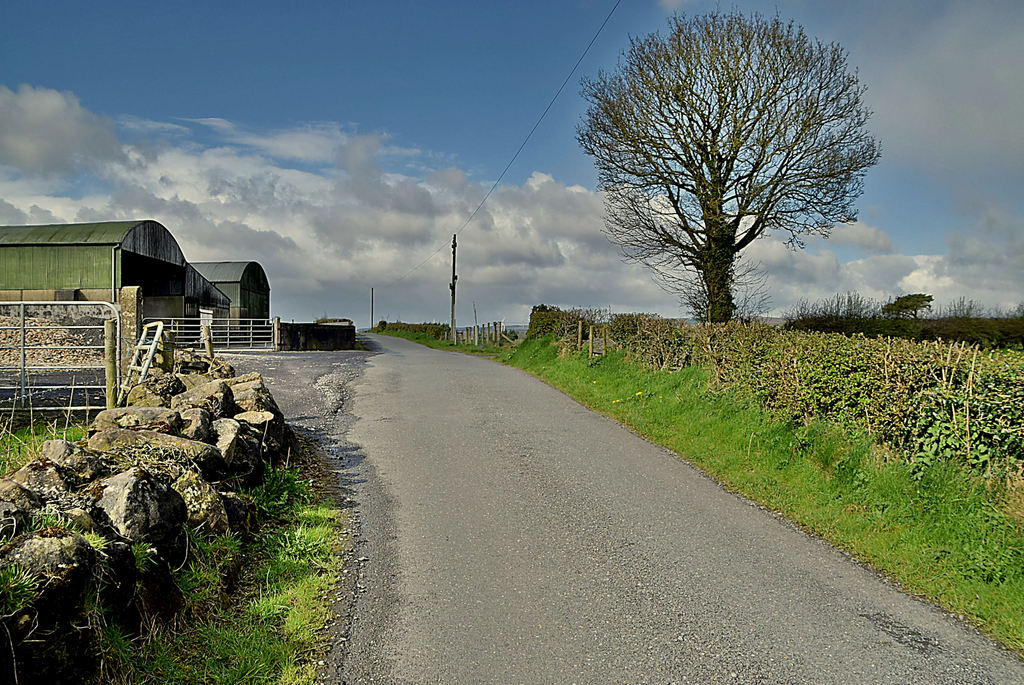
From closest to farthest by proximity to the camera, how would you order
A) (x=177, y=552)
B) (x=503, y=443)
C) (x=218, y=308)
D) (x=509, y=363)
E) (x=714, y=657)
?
(x=714, y=657)
(x=177, y=552)
(x=503, y=443)
(x=509, y=363)
(x=218, y=308)

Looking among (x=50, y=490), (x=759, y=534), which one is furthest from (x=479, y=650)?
Result: (x=759, y=534)

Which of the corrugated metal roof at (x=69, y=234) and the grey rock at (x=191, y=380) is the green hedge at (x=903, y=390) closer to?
the grey rock at (x=191, y=380)

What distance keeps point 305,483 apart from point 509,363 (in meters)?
18.2

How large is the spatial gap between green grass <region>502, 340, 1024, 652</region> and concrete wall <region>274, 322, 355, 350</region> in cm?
2265

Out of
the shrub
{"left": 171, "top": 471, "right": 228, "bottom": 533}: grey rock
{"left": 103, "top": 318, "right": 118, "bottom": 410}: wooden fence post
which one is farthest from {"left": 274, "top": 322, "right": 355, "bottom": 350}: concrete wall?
{"left": 171, "top": 471, "right": 228, "bottom": 533}: grey rock

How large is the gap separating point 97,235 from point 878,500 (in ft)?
97.0

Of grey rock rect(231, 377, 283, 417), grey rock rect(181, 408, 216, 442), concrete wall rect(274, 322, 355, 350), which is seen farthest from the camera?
concrete wall rect(274, 322, 355, 350)

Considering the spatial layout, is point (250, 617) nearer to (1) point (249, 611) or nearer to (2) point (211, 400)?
(1) point (249, 611)

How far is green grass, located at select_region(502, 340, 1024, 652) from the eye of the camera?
5188mm

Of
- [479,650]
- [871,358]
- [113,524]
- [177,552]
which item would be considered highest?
[871,358]

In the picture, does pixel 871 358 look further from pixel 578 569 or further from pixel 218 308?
pixel 218 308

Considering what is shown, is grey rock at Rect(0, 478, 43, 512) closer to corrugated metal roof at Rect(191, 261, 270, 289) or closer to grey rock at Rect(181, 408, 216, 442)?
grey rock at Rect(181, 408, 216, 442)

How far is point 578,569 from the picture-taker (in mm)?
5465

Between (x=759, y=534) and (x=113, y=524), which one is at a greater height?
(x=113, y=524)
